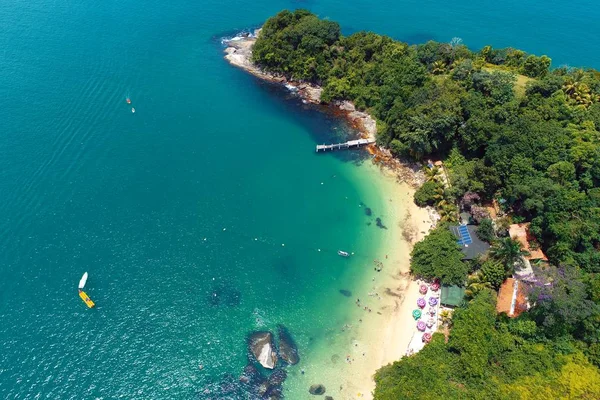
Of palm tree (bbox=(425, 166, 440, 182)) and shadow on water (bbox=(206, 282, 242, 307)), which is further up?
palm tree (bbox=(425, 166, 440, 182))

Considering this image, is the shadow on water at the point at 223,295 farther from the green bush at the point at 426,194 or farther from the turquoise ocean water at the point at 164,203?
the green bush at the point at 426,194

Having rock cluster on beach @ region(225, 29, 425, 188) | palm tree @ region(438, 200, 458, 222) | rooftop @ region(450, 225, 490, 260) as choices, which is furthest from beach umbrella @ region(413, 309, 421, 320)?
rock cluster on beach @ region(225, 29, 425, 188)

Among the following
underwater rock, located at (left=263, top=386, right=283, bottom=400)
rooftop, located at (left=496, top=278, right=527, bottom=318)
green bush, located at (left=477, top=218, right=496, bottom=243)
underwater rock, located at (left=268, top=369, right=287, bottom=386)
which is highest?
green bush, located at (left=477, top=218, right=496, bottom=243)

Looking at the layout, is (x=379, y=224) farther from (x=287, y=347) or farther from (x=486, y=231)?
(x=287, y=347)

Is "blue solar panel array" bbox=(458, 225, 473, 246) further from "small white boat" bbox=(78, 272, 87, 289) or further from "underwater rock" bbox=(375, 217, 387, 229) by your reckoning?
"small white boat" bbox=(78, 272, 87, 289)

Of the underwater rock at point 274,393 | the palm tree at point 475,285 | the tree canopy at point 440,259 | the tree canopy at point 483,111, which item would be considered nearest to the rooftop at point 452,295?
the tree canopy at point 440,259
